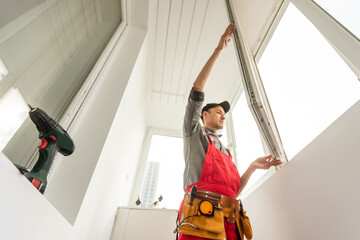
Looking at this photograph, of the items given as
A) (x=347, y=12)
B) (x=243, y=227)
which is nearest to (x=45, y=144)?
(x=243, y=227)

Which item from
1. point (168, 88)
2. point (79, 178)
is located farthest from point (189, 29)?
point (79, 178)

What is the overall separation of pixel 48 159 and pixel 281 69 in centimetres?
159

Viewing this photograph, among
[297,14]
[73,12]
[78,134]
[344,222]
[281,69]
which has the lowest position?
[344,222]

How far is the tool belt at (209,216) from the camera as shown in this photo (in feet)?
2.53

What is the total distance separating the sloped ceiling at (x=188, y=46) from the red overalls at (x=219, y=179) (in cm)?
120

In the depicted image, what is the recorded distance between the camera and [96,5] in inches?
48.9

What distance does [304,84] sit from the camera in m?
1.12

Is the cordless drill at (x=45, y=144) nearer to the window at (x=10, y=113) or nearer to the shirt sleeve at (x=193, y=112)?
the window at (x=10, y=113)

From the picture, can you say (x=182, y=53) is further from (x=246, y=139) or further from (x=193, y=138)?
(x=193, y=138)

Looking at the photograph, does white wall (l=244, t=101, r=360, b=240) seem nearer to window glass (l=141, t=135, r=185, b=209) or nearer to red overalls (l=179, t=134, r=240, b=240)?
red overalls (l=179, t=134, r=240, b=240)

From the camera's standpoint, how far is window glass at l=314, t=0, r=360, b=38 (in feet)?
2.50

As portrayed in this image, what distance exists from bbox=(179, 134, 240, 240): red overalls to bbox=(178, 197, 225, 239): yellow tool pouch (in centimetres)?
6

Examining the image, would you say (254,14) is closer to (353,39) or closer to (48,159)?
(353,39)

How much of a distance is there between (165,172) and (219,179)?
2128 millimetres
